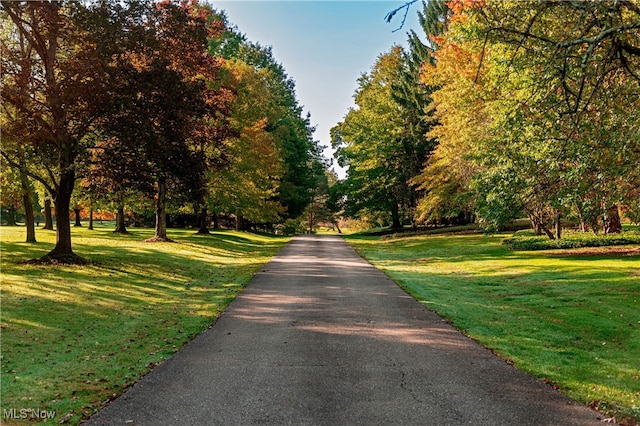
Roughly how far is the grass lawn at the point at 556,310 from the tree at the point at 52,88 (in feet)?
39.3

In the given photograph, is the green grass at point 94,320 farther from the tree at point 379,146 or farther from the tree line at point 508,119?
the tree at point 379,146

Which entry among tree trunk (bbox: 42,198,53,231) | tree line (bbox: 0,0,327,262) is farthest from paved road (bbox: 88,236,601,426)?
tree trunk (bbox: 42,198,53,231)

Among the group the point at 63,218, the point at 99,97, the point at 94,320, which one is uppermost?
the point at 99,97

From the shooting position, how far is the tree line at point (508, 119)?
7043 mm

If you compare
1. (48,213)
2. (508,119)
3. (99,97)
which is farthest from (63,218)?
(48,213)

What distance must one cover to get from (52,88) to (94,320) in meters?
8.95

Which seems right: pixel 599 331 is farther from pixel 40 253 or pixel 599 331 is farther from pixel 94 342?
pixel 40 253

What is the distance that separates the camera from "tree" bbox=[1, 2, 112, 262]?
1480 centimetres

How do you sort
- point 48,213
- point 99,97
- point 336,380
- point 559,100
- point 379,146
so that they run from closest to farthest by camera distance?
point 336,380, point 559,100, point 99,97, point 48,213, point 379,146

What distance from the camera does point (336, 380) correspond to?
614 cm

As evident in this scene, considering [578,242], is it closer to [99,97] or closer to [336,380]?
[336,380]

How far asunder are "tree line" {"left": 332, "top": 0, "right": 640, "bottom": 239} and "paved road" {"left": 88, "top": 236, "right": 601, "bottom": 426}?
3.37 metres

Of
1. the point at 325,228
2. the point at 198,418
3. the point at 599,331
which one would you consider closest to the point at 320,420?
the point at 198,418

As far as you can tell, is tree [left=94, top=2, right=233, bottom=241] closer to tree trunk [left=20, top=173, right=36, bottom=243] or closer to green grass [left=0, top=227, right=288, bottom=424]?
green grass [left=0, top=227, right=288, bottom=424]
